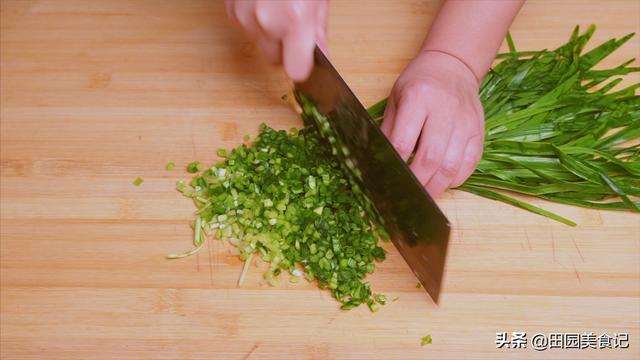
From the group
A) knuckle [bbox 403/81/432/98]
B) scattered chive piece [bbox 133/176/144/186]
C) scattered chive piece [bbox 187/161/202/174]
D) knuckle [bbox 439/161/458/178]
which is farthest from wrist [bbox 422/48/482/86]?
scattered chive piece [bbox 133/176/144/186]

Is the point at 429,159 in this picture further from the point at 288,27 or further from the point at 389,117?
the point at 288,27

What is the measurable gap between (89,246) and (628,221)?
4.24 feet

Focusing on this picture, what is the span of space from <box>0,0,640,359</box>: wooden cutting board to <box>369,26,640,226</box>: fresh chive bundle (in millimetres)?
59

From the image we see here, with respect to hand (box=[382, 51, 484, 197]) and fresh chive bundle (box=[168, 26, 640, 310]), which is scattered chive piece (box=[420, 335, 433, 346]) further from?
hand (box=[382, 51, 484, 197])

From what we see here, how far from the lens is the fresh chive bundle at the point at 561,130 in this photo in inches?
62.1

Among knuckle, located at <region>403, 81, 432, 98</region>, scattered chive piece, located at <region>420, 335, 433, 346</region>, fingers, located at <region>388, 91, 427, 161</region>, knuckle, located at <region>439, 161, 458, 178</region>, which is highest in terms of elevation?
knuckle, located at <region>403, 81, 432, 98</region>

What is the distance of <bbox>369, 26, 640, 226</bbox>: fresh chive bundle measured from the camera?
158cm

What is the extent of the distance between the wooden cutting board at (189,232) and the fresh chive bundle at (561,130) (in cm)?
6

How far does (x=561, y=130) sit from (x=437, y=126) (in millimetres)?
373

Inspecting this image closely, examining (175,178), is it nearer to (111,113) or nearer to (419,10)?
(111,113)

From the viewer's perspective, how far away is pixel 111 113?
182 centimetres

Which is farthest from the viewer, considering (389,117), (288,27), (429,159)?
(389,117)

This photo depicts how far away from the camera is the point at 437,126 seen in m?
1.52

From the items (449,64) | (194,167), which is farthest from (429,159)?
(194,167)
